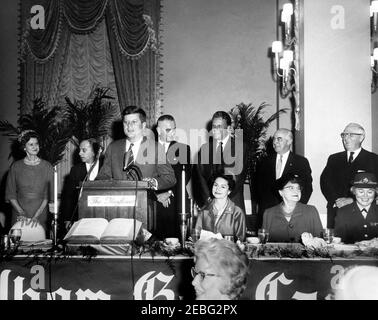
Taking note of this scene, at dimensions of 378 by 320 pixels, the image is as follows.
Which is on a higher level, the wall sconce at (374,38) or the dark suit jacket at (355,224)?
the wall sconce at (374,38)

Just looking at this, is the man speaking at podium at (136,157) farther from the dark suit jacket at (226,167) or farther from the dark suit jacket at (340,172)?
the dark suit jacket at (340,172)

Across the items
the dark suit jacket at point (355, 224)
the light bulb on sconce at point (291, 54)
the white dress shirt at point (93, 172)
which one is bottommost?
the dark suit jacket at point (355, 224)

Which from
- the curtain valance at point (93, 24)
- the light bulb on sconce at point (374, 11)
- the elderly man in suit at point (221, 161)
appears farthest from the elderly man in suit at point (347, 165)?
the curtain valance at point (93, 24)

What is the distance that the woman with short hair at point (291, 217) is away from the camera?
441 cm

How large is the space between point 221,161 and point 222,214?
937 mm

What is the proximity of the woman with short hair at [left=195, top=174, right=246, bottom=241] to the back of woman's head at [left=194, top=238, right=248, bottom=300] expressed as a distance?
187cm

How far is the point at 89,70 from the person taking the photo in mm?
8383

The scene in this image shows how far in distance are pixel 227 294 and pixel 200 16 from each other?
685 centimetres

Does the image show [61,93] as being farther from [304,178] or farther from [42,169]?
[304,178]

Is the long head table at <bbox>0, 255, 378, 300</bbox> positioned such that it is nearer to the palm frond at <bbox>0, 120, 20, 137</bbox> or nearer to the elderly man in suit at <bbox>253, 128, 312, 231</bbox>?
the elderly man in suit at <bbox>253, 128, 312, 231</bbox>

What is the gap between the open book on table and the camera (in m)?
3.20

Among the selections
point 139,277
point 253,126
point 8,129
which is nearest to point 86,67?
point 8,129

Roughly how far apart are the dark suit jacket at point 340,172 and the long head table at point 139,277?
2.45 meters

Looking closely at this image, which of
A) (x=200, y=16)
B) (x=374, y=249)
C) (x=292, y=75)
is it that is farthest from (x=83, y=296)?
(x=200, y=16)
